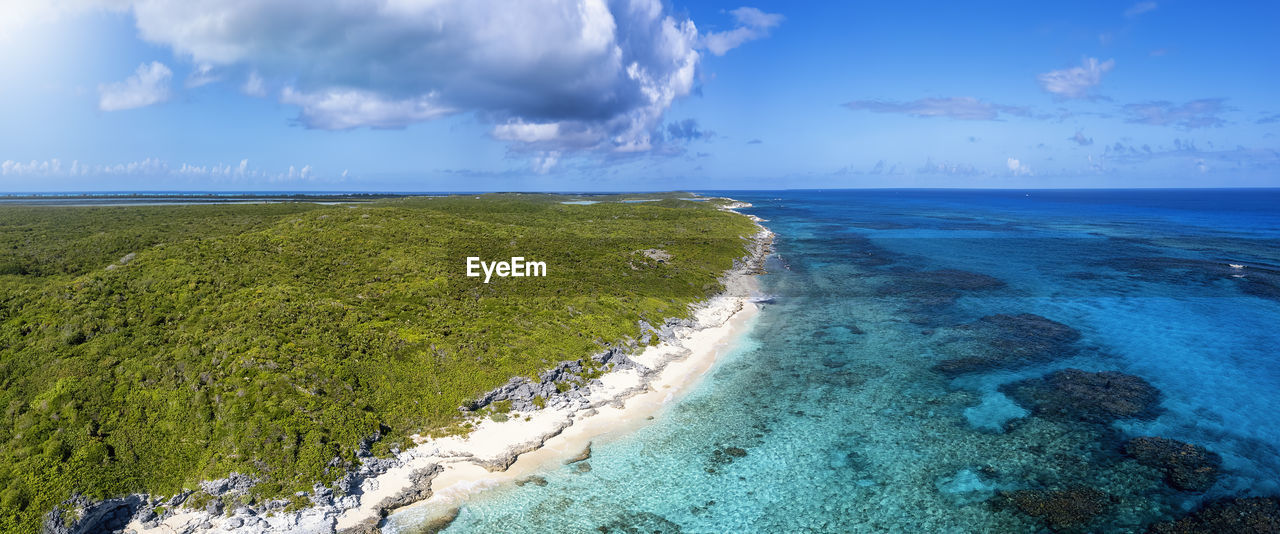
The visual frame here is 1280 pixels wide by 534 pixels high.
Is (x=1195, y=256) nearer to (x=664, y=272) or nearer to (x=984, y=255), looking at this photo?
(x=984, y=255)

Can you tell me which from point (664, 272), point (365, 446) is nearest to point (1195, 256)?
point (664, 272)

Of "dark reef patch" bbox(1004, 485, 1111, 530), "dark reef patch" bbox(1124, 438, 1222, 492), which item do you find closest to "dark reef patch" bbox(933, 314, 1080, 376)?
"dark reef patch" bbox(1124, 438, 1222, 492)

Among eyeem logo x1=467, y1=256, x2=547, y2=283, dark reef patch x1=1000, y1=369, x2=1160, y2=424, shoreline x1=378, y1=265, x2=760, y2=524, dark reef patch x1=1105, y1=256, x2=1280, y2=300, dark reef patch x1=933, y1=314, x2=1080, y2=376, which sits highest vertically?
eyeem logo x1=467, y1=256, x2=547, y2=283

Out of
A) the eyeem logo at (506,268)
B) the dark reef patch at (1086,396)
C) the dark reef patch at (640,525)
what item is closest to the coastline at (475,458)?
the dark reef patch at (640,525)

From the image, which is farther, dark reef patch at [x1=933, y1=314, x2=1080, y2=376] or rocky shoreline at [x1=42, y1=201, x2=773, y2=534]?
dark reef patch at [x1=933, y1=314, x2=1080, y2=376]

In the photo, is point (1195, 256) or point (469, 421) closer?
point (469, 421)

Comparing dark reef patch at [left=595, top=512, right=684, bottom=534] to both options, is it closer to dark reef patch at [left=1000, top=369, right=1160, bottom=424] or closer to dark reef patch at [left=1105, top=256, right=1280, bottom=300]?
dark reef patch at [left=1000, top=369, right=1160, bottom=424]

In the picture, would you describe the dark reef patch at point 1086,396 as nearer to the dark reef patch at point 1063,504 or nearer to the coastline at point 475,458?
the dark reef patch at point 1063,504
